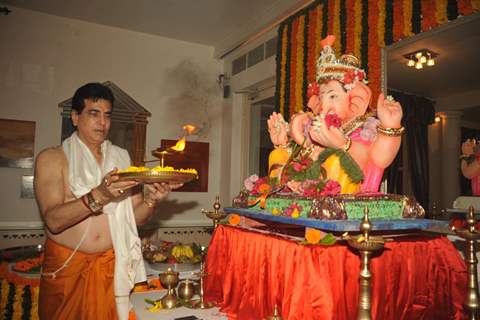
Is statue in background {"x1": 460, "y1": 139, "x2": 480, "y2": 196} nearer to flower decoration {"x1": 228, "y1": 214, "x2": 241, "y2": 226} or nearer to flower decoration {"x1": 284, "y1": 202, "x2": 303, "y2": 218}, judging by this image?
flower decoration {"x1": 284, "y1": 202, "x2": 303, "y2": 218}

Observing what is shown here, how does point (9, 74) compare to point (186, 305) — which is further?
point (9, 74)

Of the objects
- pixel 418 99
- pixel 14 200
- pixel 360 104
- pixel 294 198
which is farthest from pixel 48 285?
pixel 14 200

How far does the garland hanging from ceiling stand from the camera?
10.4 feet

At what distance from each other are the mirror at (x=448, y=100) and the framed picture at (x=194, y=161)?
4796 mm

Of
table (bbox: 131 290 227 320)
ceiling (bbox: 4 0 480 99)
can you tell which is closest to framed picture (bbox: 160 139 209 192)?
ceiling (bbox: 4 0 480 99)

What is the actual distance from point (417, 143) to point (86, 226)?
9.44 ft

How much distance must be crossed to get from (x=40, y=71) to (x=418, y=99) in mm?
5980

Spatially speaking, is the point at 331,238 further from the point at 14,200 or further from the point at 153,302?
the point at 14,200

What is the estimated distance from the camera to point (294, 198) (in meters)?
2.59

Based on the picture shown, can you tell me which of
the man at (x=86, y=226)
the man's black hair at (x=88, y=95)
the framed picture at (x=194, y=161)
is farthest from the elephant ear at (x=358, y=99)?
the framed picture at (x=194, y=161)

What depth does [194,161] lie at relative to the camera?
748 centimetres

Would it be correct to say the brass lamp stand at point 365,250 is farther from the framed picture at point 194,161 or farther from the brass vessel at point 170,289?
the framed picture at point 194,161

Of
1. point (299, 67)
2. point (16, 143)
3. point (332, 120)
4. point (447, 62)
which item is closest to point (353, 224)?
point (332, 120)

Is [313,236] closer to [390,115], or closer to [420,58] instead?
[390,115]
